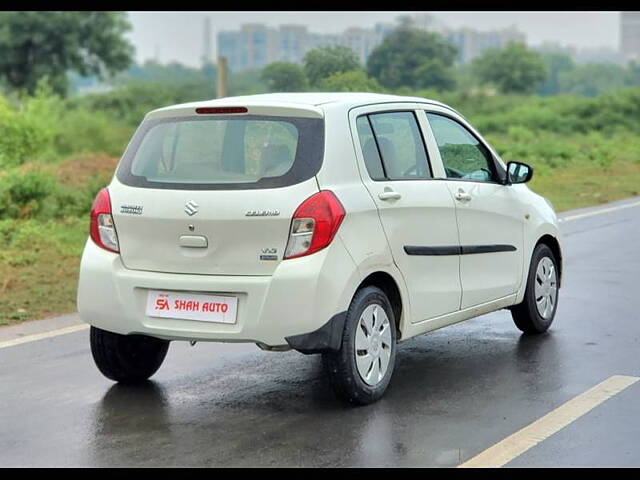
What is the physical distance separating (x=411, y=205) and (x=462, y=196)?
61cm

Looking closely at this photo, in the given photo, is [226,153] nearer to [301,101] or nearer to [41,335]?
[301,101]

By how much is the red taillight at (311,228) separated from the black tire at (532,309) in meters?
2.59

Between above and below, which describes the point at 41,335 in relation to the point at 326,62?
Result: below

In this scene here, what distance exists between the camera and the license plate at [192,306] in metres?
6.55

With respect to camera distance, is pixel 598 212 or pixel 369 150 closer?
pixel 369 150

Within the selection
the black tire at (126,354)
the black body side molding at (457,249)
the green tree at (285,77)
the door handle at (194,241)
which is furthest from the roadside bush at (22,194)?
the door handle at (194,241)

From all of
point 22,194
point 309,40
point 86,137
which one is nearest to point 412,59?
point 309,40

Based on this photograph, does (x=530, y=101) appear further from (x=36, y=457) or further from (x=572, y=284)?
(x=36, y=457)

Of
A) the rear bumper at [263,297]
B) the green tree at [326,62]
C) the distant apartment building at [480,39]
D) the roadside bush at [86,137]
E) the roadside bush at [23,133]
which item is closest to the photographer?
the rear bumper at [263,297]

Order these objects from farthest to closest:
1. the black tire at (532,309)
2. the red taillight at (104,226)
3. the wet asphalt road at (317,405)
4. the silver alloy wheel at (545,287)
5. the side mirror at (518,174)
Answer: the silver alloy wheel at (545,287)
the black tire at (532,309)
the side mirror at (518,174)
the red taillight at (104,226)
the wet asphalt road at (317,405)

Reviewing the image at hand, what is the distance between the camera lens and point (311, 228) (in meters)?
6.48

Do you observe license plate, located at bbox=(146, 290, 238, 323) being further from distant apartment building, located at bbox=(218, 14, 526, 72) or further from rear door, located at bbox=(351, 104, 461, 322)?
distant apartment building, located at bbox=(218, 14, 526, 72)

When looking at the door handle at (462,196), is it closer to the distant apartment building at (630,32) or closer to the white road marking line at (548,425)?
the white road marking line at (548,425)

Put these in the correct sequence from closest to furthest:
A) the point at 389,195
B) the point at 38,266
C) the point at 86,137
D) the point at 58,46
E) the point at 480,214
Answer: the point at 389,195 → the point at 480,214 → the point at 38,266 → the point at 86,137 → the point at 58,46
